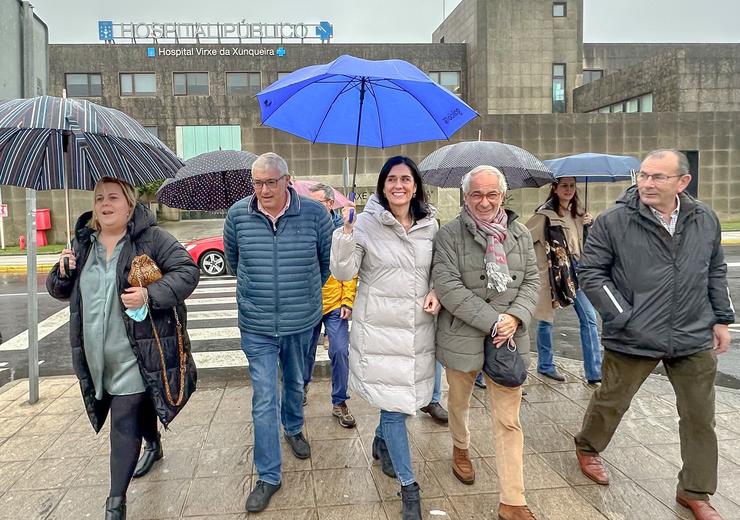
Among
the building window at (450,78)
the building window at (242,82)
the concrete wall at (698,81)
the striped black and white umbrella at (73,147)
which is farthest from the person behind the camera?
the building window at (450,78)

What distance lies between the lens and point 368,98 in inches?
152

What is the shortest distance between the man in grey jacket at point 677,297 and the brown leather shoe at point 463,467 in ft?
3.86

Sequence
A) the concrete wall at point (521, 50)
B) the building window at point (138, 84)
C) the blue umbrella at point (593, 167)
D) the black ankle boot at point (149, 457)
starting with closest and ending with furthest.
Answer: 1. the black ankle boot at point (149, 457)
2. the blue umbrella at point (593, 167)
3. the concrete wall at point (521, 50)
4. the building window at point (138, 84)

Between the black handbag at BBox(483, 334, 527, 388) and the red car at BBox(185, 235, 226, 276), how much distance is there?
11096 millimetres

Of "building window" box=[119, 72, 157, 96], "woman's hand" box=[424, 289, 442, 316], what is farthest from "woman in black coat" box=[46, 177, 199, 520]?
"building window" box=[119, 72, 157, 96]

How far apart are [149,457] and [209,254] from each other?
10257 mm

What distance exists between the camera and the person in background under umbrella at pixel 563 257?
500 cm

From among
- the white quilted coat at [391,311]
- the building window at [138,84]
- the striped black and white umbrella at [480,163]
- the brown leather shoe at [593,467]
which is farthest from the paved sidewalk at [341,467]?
the building window at [138,84]

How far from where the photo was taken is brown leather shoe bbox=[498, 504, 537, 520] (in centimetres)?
297

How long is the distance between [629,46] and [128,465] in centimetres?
4266

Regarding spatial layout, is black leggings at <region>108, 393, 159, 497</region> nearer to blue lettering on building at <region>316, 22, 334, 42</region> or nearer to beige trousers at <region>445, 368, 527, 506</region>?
beige trousers at <region>445, 368, 527, 506</region>

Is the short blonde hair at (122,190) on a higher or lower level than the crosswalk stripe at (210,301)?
higher

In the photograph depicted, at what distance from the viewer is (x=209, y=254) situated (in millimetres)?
13547

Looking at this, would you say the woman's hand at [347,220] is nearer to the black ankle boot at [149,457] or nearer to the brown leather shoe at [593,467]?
the black ankle boot at [149,457]
